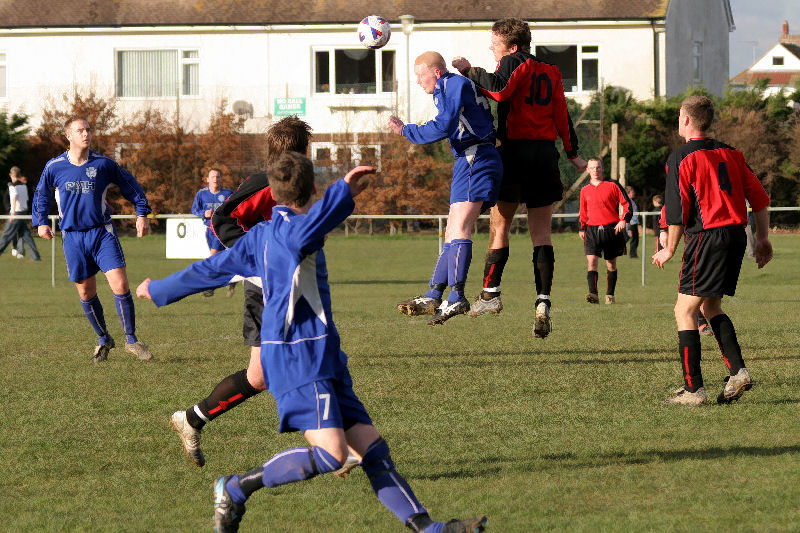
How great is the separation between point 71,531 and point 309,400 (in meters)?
1.52

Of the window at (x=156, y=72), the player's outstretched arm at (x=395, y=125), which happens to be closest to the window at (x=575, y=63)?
the window at (x=156, y=72)

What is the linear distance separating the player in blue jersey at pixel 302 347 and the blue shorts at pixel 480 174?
3358 millimetres

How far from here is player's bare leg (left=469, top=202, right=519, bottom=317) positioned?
8.66 meters

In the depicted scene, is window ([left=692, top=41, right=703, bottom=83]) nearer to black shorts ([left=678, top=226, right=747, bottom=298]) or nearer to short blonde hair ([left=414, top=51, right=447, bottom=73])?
black shorts ([left=678, top=226, right=747, bottom=298])

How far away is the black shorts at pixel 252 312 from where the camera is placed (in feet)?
22.3

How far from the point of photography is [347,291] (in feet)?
69.5

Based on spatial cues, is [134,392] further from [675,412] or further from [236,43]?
[236,43]

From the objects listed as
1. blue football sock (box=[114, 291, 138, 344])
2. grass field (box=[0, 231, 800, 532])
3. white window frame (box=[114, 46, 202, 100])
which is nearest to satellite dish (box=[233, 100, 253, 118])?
white window frame (box=[114, 46, 202, 100])

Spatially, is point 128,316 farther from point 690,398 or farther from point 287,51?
point 287,51

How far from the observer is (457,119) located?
7.91 m

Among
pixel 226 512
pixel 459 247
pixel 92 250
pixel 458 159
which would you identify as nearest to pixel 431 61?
pixel 458 159

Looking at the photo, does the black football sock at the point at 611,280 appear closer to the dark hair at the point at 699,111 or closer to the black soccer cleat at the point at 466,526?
the dark hair at the point at 699,111

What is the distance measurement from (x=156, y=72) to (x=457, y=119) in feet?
122

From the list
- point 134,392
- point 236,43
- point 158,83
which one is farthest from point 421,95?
point 134,392
